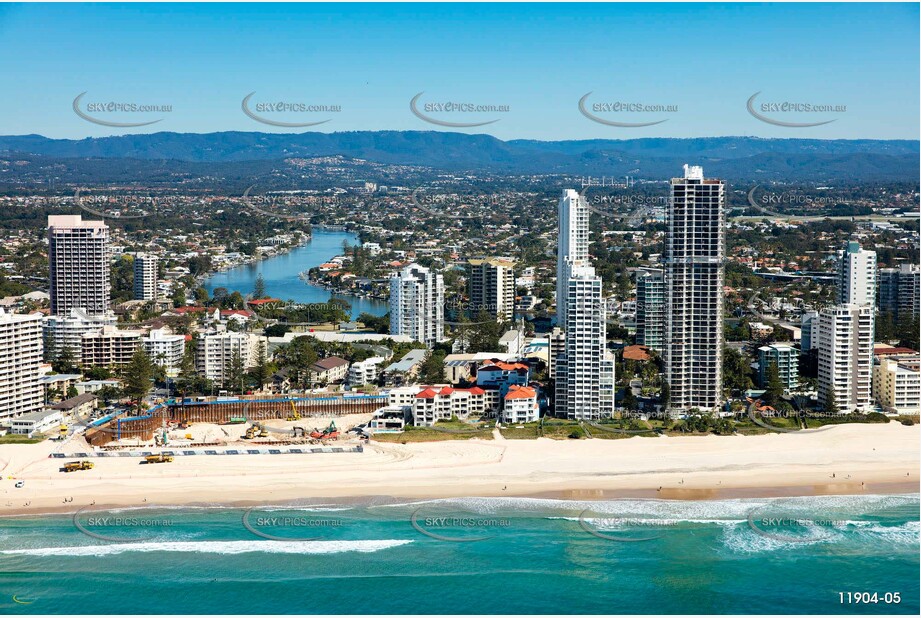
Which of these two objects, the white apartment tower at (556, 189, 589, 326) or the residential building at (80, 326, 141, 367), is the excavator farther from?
the white apartment tower at (556, 189, 589, 326)

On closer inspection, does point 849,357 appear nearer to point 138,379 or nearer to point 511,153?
point 138,379

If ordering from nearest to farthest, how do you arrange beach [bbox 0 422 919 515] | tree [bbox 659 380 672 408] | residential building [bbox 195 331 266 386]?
beach [bbox 0 422 919 515], tree [bbox 659 380 672 408], residential building [bbox 195 331 266 386]

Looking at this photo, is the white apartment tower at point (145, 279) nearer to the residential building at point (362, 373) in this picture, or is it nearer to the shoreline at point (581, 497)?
the residential building at point (362, 373)

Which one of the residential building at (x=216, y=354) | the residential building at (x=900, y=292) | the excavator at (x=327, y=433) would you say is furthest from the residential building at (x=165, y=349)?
the residential building at (x=900, y=292)

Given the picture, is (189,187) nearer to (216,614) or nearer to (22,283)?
(22,283)

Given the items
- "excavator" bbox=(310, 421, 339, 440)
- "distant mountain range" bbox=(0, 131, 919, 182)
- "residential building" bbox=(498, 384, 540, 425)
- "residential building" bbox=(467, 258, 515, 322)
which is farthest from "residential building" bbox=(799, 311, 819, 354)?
"distant mountain range" bbox=(0, 131, 919, 182)

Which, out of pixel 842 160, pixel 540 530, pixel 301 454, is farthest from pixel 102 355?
pixel 842 160
